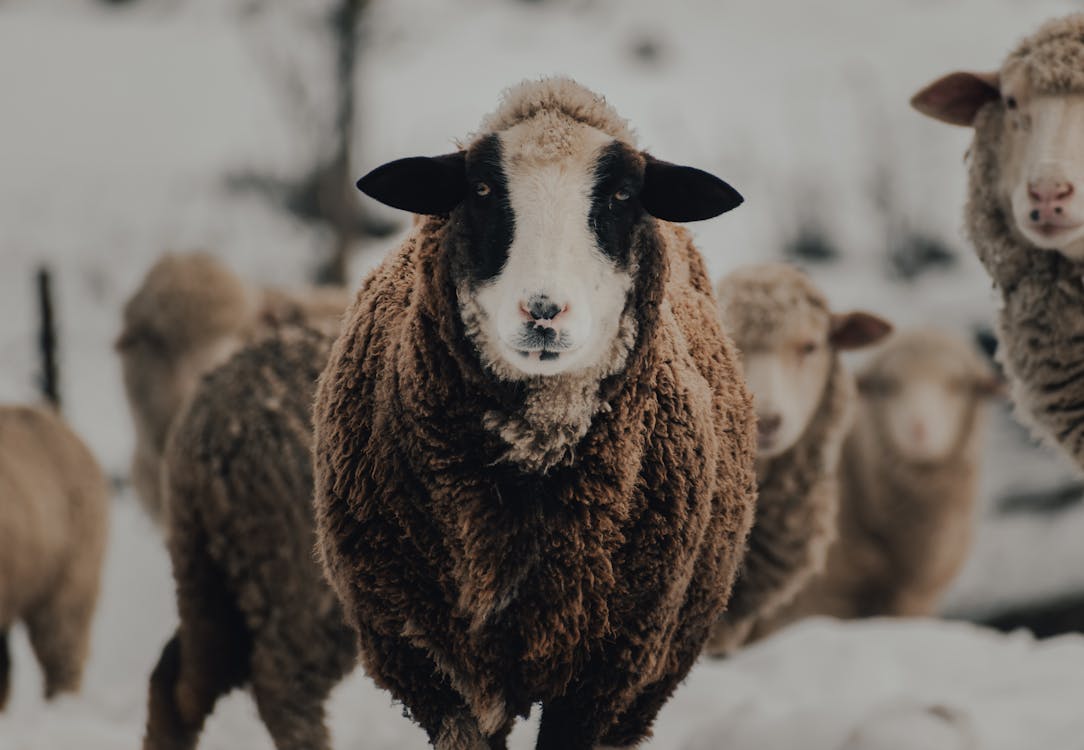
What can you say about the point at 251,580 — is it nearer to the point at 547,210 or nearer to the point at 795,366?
the point at 547,210

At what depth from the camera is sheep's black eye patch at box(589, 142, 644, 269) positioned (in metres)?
2.70

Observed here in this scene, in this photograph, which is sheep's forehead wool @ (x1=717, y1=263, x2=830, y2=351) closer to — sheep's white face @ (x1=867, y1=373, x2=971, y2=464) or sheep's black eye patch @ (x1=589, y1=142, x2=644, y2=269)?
sheep's black eye patch @ (x1=589, y1=142, x2=644, y2=269)

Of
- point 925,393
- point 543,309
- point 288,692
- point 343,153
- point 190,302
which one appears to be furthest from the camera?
point 343,153

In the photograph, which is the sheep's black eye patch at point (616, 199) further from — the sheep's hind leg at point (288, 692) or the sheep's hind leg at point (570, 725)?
the sheep's hind leg at point (288, 692)

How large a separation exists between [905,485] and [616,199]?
4754 mm

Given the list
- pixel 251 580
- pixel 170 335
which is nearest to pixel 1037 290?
pixel 251 580

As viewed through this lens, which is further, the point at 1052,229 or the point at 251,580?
the point at 251,580

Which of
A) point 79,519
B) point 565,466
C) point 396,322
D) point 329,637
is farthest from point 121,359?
point 565,466

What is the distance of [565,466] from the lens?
9.07 ft

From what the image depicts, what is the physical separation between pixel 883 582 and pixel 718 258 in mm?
6471

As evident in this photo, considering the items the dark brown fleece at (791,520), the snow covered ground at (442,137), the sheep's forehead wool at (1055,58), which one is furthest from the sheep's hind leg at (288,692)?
the snow covered ground at (442,137)

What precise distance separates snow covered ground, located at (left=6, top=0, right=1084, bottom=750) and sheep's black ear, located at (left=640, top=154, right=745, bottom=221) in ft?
20.4

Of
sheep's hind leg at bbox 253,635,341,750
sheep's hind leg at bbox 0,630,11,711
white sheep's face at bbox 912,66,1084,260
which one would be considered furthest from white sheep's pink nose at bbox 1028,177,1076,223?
sheep's hind leg at bbox 0,630,11,711

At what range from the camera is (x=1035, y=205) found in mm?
3639
